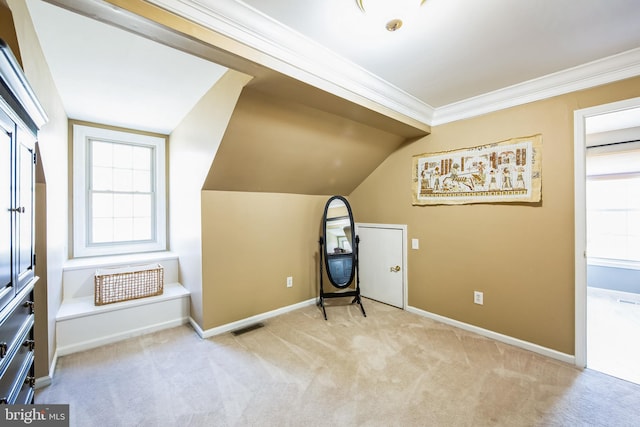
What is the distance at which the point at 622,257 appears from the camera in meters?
3.92

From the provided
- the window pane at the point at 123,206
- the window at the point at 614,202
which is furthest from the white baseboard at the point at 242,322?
the window at the point at 614,202

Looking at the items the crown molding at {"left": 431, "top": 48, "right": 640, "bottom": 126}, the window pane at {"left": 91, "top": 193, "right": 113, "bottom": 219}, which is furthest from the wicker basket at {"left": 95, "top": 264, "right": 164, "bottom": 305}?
the crown molding at {"left": 431, "top": 48, "right": 640, "bottom": 126}

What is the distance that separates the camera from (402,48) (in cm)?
184

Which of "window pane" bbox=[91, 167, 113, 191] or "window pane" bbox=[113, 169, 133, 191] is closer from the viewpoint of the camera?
"window pane" bbox=[91, 167, 113, 191]

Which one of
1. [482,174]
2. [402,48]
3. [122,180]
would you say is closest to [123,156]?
[122,180]

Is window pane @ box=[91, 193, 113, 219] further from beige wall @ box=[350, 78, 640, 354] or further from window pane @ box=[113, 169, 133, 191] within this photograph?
beige wall @ box=[350, 78, 640, 354]

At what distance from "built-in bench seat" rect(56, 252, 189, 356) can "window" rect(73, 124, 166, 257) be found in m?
0.34

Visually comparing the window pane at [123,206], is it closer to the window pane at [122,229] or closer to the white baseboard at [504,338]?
the window pane at [122,229]

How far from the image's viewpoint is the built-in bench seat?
8.05ft

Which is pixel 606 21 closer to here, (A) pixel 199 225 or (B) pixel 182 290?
(A) pixel 199 225

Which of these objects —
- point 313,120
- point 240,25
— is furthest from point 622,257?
point 240,25

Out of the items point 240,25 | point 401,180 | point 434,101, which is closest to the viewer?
point 240,25

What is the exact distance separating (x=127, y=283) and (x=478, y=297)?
3583 millimetres

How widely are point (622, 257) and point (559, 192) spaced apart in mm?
2978
